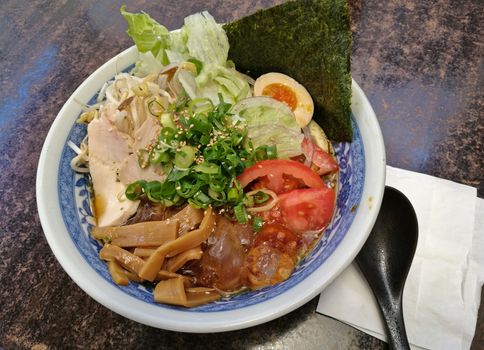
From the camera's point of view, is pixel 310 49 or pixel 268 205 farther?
pixel 310 49

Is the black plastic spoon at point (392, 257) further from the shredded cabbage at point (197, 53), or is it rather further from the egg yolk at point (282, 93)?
the shredded cabbage at point (197, 53)

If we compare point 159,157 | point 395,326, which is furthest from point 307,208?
point 159,157

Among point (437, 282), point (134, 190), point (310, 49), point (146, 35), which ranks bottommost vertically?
point (437, 282)

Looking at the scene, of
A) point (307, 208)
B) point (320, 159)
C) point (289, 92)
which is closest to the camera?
point (307, 208)

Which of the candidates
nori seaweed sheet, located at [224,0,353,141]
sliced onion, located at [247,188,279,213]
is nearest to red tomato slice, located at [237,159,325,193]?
sliced onion, located at [247,188,279,213]

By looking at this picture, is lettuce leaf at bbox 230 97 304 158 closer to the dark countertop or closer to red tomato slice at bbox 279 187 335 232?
red tomato slice at bbox 279 187 335 232

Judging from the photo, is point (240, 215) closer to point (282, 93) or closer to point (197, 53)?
point (282, 93)
